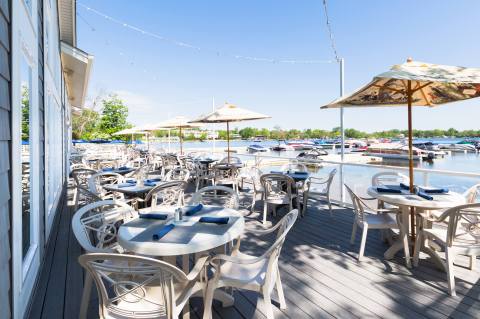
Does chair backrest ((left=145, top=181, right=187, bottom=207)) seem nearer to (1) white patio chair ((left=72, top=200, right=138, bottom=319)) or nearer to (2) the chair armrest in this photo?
(1) white patio chair ((left=72, top=200, right=138, bottom=319))

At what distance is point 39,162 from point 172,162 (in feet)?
20.0

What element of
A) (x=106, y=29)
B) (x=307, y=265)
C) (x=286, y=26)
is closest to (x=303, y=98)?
(x=286, y=26)

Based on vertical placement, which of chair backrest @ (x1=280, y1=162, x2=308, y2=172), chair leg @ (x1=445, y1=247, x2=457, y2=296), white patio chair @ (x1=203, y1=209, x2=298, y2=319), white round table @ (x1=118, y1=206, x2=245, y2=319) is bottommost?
chair leg @ (x1=445, y1=247, x2=457, y2=296)

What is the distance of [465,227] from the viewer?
2.74 m

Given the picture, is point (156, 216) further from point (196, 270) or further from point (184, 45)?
point (184, 45)

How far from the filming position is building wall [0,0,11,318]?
1479 mm

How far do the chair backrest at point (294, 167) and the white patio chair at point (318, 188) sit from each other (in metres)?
0.39

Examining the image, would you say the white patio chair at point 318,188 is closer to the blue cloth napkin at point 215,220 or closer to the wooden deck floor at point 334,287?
the wooden deck floor at point 334,287

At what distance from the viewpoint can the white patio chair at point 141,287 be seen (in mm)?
1372

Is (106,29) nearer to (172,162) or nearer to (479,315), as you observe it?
(172,162)

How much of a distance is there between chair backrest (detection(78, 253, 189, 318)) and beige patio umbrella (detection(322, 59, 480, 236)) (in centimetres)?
251

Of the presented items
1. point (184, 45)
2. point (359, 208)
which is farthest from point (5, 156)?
point (184, 45)

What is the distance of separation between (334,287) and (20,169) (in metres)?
2.60

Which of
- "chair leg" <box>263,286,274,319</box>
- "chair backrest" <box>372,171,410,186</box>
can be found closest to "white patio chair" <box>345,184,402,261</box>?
"chair backrest" <box>372,171,410,186</box>
